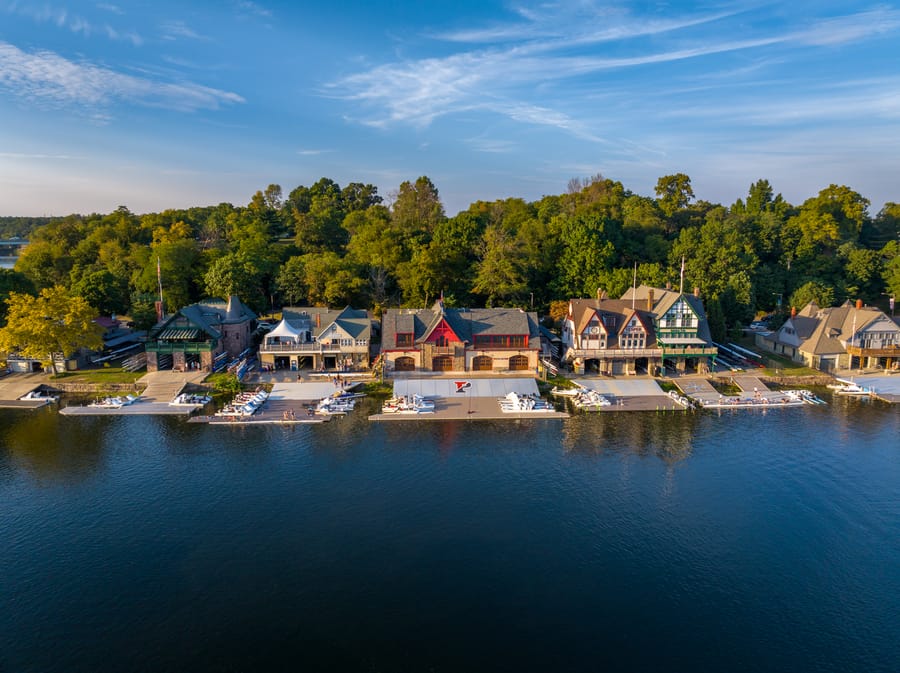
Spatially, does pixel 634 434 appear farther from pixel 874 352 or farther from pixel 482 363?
pixel 874 352

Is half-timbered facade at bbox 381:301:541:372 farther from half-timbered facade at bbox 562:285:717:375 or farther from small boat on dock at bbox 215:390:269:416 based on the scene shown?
small boat on dock at bbox 215:390:269:416

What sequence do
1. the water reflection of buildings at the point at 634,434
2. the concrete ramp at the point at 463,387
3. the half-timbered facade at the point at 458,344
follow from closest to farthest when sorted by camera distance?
the water reflection of buildings at the point at 634,434 < the concrete ramp at the point at 463,387 < the half-timbered facade at the point at 458,344

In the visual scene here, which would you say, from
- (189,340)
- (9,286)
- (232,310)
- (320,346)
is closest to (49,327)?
(189,340)

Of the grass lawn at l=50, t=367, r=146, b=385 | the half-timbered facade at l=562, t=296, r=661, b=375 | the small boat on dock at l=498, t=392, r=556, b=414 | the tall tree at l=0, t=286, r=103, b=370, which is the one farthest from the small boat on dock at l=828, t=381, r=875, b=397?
the tall tree at l=0, t=286, r=103, b=370

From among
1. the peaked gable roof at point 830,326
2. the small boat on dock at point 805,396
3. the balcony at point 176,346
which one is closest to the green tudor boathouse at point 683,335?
the small boat on dock at point 805,396

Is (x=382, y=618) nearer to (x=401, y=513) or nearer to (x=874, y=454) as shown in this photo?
(x=401, y=513)

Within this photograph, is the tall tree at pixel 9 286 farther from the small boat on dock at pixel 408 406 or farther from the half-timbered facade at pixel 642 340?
the half-timbered facade at pixel 642 340

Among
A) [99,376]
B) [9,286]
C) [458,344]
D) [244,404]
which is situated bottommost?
[244,404]
